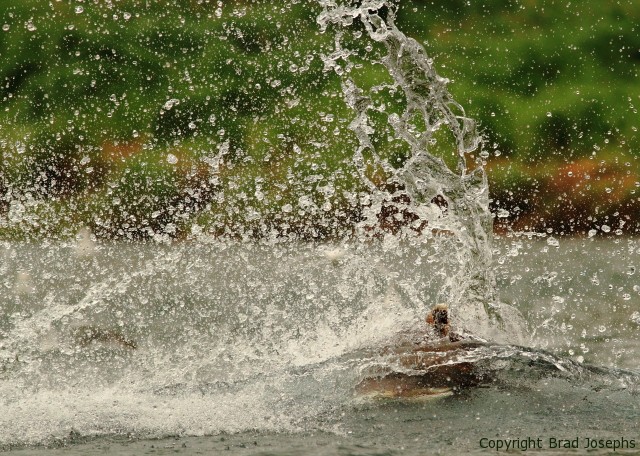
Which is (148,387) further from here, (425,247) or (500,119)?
(500,119)

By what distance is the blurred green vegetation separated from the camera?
22.8 metres

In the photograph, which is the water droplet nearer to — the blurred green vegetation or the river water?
the blurred green vegetation

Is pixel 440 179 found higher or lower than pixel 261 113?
lower

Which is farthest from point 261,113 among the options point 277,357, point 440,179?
point 277,357

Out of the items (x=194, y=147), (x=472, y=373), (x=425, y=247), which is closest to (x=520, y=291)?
(x=425, y=247)

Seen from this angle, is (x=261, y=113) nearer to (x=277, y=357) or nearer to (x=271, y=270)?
(x=271, y=270)

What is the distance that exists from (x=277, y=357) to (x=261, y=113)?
17.7 m

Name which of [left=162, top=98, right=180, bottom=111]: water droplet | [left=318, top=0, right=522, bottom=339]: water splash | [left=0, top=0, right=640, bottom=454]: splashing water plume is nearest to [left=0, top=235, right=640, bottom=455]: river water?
[left=0, top=0, right=640, bottom=454]: splashing water plume

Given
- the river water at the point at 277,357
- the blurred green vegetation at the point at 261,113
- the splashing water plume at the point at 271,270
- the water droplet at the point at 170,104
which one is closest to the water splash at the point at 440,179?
the splashing water plume at the point at 271,270

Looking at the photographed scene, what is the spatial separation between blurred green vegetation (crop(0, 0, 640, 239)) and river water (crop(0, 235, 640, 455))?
5374mm

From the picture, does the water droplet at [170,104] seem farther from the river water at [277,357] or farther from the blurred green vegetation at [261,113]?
the river water at [277,357]

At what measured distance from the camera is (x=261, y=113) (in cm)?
2683

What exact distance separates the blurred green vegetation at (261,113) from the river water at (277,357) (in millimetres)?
5374

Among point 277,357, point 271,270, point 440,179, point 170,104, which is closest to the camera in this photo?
point 277,357
